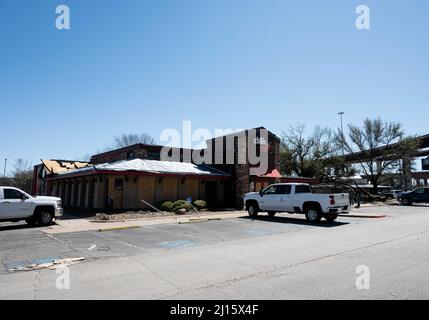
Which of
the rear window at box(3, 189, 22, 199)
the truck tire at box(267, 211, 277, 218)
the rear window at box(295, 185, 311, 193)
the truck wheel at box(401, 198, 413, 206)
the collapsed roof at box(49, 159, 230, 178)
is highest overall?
the collapsed roof at box(49, 159, 230, 178)

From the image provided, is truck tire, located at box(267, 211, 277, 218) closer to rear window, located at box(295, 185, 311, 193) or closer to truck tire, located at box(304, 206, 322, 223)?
rear window, located at box(295, 185, 311, 193)

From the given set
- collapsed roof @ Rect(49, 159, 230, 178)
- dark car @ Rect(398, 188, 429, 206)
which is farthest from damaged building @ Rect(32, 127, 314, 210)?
dark car @ Rect(398, 188, 429, 206)

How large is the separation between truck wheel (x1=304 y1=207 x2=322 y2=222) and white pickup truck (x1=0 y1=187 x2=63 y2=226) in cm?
1279

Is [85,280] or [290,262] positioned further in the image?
[290,262]

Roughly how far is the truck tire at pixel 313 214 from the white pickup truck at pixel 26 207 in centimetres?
1278

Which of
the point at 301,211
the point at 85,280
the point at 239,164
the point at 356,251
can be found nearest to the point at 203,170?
the point at 239,164

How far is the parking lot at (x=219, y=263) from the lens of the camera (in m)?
5.84

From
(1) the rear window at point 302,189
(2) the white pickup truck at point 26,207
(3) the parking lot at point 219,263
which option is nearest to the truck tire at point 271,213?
(1) the rear window at point 302,189

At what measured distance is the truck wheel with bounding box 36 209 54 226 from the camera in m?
16.0

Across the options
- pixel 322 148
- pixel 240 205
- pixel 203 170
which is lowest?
pixel 240 205

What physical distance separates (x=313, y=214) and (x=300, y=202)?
0.92 m
